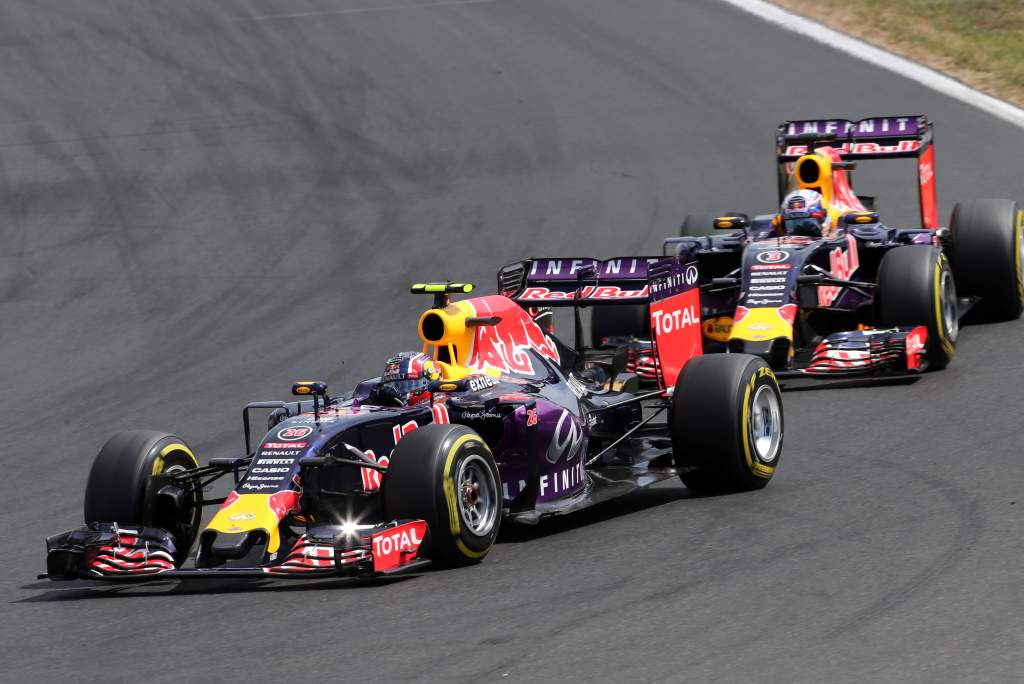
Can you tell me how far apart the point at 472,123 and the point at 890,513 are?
1648 centimetres

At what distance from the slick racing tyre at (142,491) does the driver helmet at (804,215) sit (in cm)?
809

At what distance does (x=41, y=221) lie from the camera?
2198 centimetres

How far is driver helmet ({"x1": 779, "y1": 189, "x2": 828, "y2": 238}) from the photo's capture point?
647 inches

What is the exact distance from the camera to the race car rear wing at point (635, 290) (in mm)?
12031

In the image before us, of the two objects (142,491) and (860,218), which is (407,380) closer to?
(142,491)

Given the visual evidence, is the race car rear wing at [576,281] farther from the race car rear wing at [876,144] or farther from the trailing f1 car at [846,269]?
the race car rear wing at [876,144]

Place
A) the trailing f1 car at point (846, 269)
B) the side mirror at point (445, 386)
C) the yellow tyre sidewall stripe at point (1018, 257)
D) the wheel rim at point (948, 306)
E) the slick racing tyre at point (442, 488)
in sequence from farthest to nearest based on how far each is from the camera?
the yellow tyre sidewall stripe at point (1018, 257), the wheel rim at point (948, 306), the trailing f1 car at point (846, 269), the side mirror at point (445, 386), the slick racing tyre at point (442, 488)

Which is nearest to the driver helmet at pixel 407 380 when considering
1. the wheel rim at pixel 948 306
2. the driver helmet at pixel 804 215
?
the wheel rim at pixel 948 306

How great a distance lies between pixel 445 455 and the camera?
9375mm

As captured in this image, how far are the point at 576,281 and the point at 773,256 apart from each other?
12.2ft

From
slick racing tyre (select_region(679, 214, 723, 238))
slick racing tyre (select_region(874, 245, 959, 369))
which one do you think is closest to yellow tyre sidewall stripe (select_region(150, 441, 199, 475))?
slick racing tyre (select_region(874, 245, 959, 369))

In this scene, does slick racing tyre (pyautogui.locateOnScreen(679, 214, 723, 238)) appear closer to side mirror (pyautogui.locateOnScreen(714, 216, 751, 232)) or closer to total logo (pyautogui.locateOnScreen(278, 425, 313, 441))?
side mirror (pyautogui.locateOnScreen(714, 216, 751, 232))

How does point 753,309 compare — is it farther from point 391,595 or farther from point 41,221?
point 41,221

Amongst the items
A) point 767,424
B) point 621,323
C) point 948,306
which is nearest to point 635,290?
point 767,424
